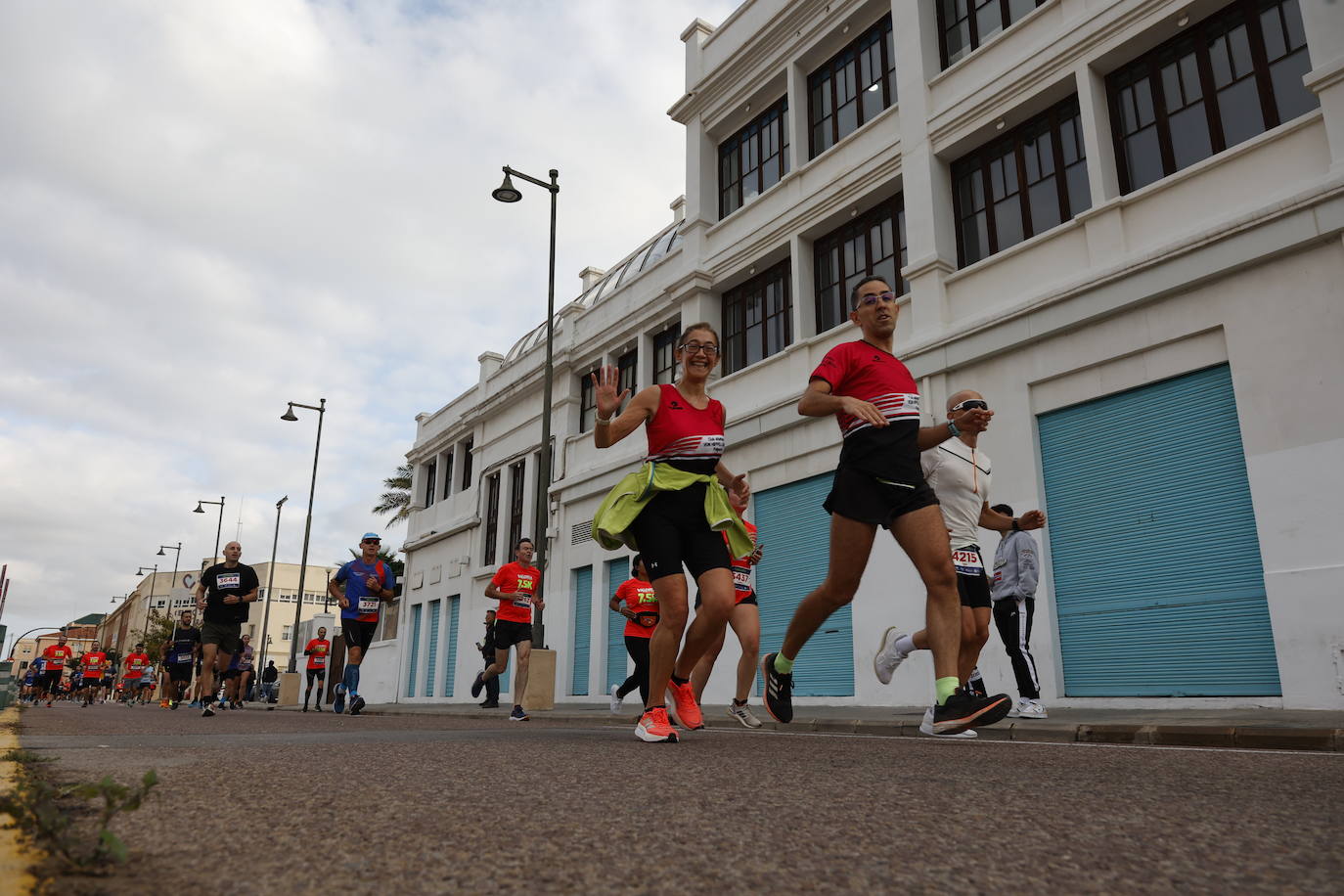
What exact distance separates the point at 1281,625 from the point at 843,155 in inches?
391

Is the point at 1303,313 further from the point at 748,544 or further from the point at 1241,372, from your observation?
the point at 748,544

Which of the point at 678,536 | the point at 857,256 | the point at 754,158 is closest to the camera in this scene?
the point at 678,536

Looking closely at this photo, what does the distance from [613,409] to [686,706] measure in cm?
194

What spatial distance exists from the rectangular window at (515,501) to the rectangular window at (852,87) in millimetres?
12061

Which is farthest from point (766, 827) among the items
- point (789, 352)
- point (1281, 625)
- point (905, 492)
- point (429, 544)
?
point (429, 544)

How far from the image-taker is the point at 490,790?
2752 mm

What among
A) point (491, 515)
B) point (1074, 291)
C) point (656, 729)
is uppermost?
point (491, 515)

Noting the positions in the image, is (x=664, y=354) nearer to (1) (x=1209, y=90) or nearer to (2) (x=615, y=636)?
(2) (x=615, y=636)

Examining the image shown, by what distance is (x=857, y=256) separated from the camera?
15.5 metres

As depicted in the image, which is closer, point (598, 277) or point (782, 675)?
point (782, 675)

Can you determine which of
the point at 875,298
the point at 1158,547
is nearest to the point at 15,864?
the point at 875,298

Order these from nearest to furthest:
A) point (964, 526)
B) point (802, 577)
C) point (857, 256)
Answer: point (964, 526) → point (802, 577) → point (857, 256)

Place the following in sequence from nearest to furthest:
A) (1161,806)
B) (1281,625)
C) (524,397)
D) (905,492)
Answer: (1161,806) < (905,492) < (1281,625) < (524,397)

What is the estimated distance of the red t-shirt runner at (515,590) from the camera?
11.1 metres
